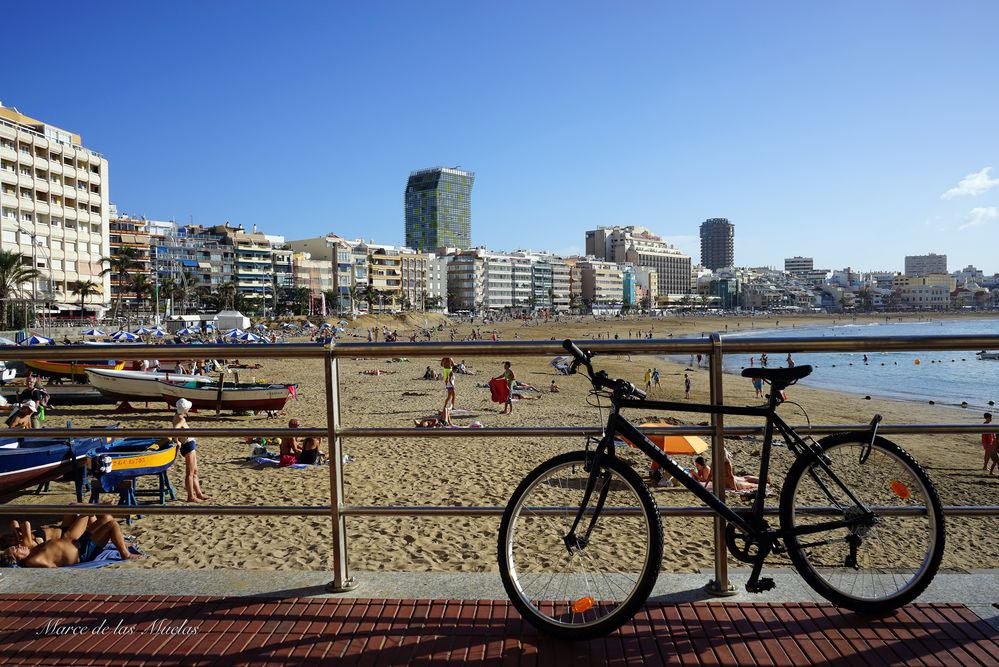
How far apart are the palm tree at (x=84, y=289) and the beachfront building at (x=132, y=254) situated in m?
25.5

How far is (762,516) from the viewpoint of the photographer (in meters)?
2.81

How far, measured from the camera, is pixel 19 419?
37.9 feet

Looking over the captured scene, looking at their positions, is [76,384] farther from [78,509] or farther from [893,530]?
[893,530]

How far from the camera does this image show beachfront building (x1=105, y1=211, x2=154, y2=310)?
3593 inches

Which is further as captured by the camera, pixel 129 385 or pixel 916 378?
pixel 916 378

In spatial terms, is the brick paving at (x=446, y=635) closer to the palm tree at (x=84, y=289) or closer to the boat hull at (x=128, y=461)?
the boat hull at (x=128, y=461)

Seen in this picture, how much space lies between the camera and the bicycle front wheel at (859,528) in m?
2.79

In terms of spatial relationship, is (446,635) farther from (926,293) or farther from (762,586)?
(926,293)

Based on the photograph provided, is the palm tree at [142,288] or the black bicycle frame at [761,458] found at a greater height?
the palm tree at [142,288]

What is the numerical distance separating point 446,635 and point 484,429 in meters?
0.85

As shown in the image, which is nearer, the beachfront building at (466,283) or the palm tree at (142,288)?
the palm tree at (142,288)

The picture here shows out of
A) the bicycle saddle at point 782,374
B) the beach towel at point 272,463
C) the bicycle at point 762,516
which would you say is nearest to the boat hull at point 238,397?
the beach towel at point 272,463

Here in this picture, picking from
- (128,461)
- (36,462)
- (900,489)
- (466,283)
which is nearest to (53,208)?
(36,462)

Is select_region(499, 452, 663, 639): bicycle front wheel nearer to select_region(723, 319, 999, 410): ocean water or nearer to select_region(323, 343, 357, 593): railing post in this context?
select_region(323, 343, 357, 593): railing post
